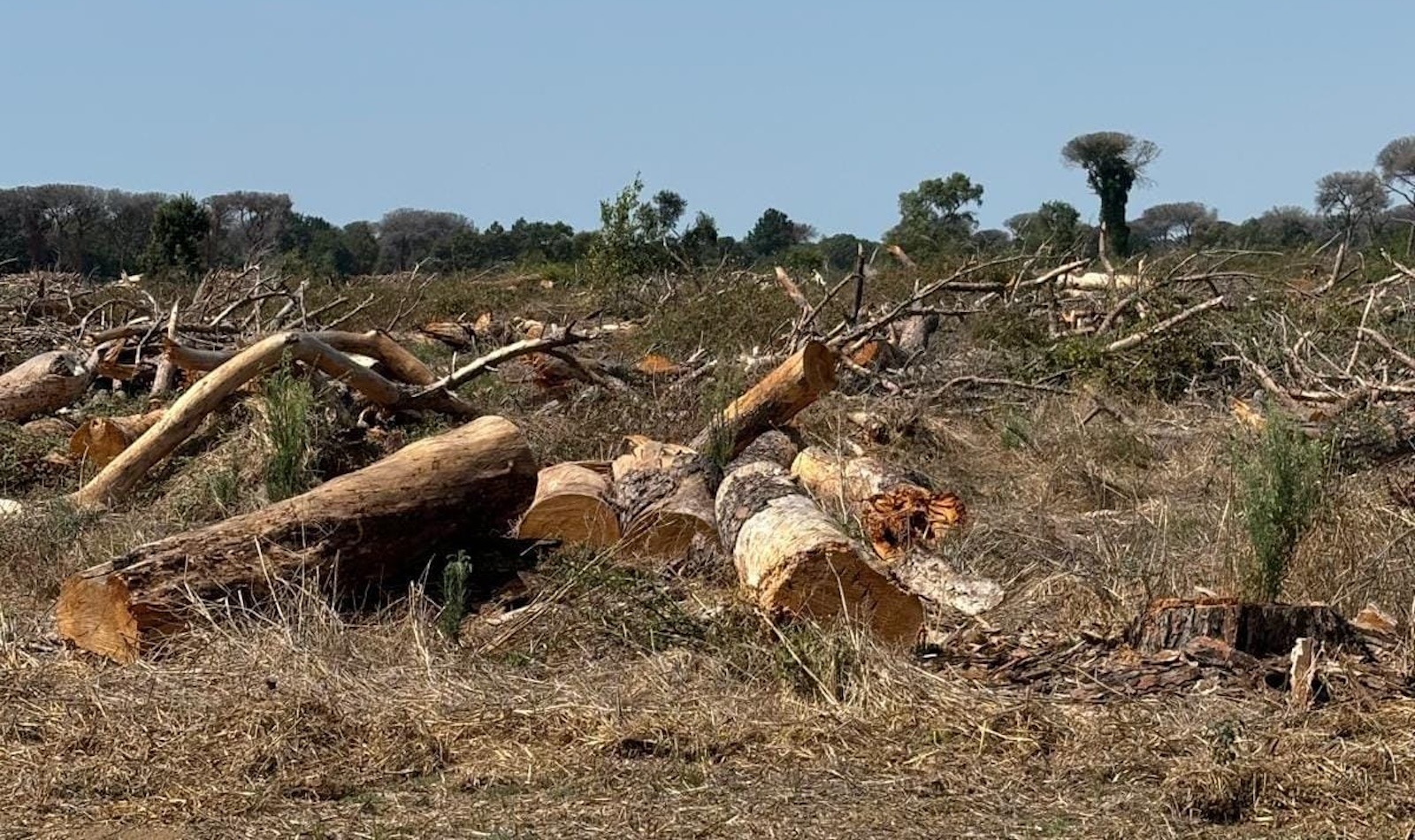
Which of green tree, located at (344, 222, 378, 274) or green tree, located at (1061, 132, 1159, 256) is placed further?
green tree, located at (344, 222, 378, 274)

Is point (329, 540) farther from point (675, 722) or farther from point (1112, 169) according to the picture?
point (1112, 169)

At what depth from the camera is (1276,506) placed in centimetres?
512

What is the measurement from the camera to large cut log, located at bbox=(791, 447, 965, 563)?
6676 millimetres

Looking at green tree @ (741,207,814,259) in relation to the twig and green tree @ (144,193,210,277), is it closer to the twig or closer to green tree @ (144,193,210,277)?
green tree @ (144,193,210,277)

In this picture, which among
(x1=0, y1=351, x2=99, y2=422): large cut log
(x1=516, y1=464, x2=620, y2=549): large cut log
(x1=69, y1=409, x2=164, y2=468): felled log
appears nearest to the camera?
(x1=516, y1=464, x2=620, y2=549): large cut log

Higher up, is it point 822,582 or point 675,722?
point 822,582

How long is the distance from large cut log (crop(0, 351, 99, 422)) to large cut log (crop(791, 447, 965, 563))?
4913mm

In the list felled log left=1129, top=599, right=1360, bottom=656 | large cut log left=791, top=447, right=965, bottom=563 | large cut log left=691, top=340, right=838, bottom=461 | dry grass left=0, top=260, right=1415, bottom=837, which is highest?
large cut log left=691, top=340, right=838, bottom=461

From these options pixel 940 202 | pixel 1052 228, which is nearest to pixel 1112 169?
pixel 940 202

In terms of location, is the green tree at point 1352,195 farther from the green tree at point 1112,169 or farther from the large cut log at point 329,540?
the large cut log at point 329,540

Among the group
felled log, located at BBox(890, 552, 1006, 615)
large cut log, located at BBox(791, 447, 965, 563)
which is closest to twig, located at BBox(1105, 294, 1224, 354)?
large cut log, located at BBox(791, 447, 965, 563)

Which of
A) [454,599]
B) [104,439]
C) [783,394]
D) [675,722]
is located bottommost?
[675,722]

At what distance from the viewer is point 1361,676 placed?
14.9ft

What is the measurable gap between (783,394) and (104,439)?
12.1 ft
